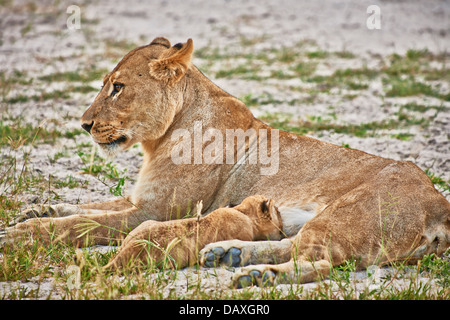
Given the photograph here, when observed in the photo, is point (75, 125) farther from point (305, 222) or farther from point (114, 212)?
point (305, 222)

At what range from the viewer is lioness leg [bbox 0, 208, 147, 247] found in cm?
375

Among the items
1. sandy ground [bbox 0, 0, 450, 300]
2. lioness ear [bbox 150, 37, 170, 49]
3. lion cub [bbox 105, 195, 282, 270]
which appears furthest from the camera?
sandy ground [bbox 0, 0, 450, 300]

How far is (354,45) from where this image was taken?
36.6 ft

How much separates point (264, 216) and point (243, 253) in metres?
0.38

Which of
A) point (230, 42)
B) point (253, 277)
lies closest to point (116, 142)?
point (253, 277)

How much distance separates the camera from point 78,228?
3.91m

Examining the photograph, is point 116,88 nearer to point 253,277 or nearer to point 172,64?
point 172,64

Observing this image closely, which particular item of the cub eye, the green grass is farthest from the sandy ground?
the cub eye

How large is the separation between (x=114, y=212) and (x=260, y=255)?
1.10 meters

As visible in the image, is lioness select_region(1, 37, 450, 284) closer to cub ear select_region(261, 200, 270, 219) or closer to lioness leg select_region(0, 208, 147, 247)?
lioness leg select_region(0, 208, 147, 247)

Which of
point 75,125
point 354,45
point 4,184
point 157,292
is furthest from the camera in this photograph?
point 354,45

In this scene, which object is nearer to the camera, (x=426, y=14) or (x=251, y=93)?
(x=251, y=93)

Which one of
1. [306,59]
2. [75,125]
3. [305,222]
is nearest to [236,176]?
[305,222]

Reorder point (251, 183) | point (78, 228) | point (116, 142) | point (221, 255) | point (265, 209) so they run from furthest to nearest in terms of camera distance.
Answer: point (116, 142)
point (251, 183)
point (78, 228)
point (265, 209)
point (221, 255)
